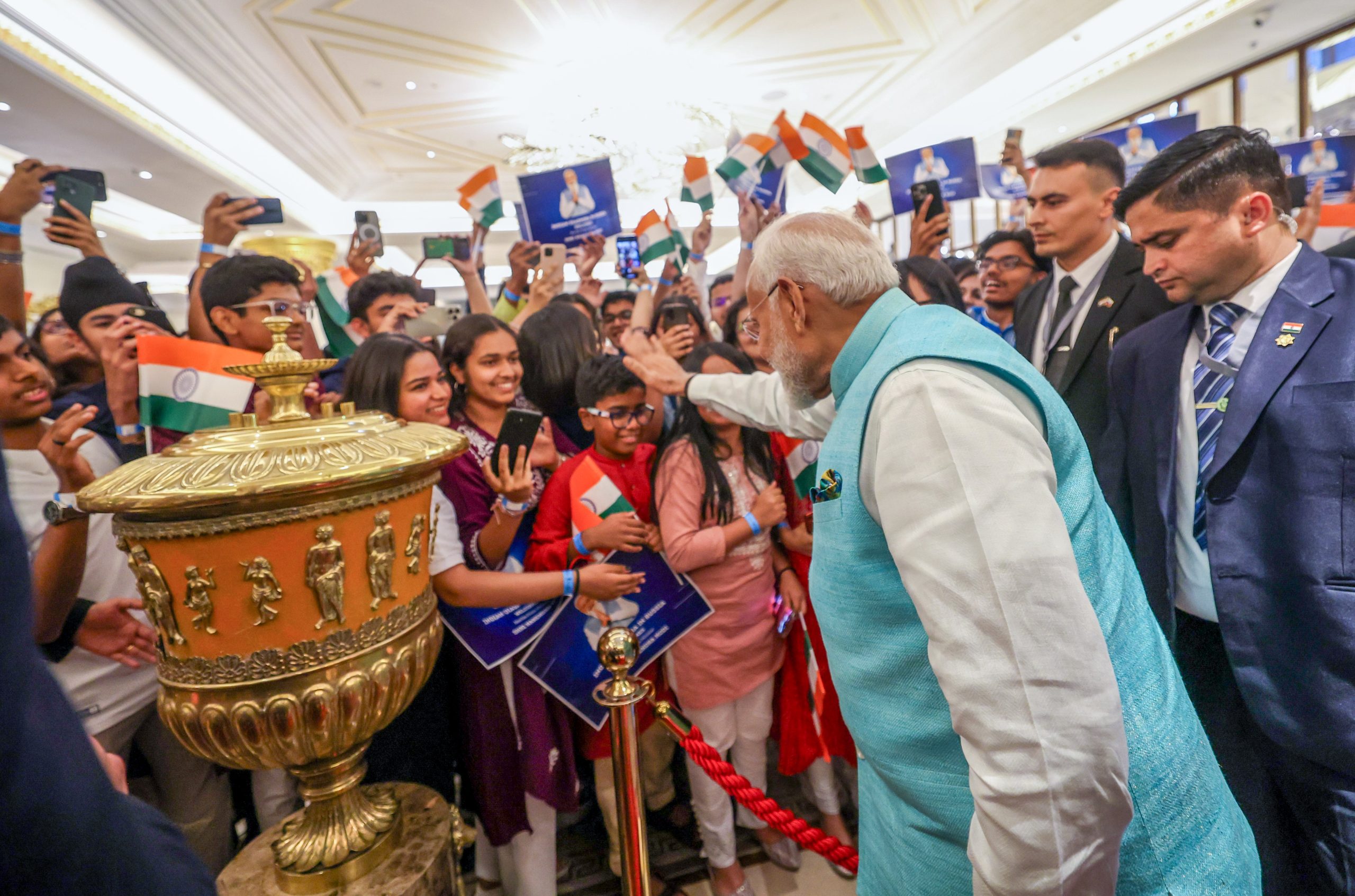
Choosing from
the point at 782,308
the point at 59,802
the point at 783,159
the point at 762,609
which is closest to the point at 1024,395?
the point at 782,308

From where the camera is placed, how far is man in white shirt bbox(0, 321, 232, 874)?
1346 millimetres

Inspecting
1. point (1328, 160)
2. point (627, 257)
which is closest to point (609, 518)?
point (627, 257)

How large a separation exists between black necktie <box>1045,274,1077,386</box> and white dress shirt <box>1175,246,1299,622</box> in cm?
48

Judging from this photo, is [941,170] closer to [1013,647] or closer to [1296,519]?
[1296,519]

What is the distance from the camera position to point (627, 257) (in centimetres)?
409

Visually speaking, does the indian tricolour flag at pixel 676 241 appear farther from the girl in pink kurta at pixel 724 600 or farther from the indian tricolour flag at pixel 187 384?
the indian tricolour flag at pixel 187 384

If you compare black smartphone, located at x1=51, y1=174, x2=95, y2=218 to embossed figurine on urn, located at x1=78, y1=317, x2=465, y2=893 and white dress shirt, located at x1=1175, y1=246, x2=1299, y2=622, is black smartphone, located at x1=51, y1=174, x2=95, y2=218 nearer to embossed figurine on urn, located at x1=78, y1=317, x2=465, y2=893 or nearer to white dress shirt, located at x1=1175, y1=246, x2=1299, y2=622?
embossed figurine on urn, located at x1=78, y1=317, x2=465, y2=893

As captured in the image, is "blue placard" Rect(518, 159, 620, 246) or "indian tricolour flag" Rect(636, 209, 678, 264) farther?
"indian tricolour flag" Rect(636, 209, 678, 264)

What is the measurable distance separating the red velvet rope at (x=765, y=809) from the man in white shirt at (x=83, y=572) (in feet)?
3.64

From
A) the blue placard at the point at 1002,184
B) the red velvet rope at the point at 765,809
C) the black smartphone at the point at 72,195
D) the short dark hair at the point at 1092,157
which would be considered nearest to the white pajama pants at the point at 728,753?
the red velvet rope at the point at 765,809

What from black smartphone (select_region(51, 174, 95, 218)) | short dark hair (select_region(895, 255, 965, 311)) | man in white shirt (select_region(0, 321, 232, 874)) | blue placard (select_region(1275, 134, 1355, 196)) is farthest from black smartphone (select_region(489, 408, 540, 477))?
blue placard (select_region(1275, 134, 1355, 196))

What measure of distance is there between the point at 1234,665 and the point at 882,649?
1035 millimetres

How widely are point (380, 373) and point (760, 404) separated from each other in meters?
1.03

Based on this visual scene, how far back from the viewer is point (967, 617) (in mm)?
758
